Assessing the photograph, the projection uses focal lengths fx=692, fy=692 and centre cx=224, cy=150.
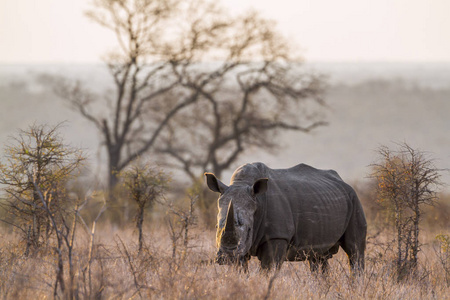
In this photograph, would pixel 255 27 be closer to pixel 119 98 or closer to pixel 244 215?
pixel 119 98

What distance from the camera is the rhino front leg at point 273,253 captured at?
796cm

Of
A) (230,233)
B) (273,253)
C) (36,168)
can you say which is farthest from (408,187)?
(36,168)

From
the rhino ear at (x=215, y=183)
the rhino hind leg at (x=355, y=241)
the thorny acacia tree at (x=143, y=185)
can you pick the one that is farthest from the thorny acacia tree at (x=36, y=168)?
the rhino hind leg at (x=355, y=241)

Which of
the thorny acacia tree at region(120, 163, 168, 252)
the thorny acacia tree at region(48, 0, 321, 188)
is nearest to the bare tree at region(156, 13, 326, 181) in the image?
the thorny acacia tree at region(48, 0, 321, 188)

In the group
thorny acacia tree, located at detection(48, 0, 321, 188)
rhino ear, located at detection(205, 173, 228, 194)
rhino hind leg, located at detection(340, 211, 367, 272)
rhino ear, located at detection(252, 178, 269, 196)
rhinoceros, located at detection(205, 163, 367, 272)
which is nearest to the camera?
rhinoceros, located at detection(205, 163, 367, 272)

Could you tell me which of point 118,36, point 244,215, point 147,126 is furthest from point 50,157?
point 147,126

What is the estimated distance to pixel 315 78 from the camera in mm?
25219

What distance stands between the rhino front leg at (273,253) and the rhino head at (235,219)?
232 millimetres

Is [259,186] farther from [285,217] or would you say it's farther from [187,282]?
[187,282]

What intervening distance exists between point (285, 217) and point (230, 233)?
41.7 inches

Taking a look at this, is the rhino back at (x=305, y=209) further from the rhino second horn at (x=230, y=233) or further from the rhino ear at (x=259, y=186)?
the rhino second horn at (x=230, y=233)

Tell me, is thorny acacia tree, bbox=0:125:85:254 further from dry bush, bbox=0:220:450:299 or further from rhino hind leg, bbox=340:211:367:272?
rhino hind leg, bbox=340:211:367:272

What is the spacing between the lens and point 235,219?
7.64 metres

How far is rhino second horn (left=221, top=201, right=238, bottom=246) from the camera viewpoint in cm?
743
